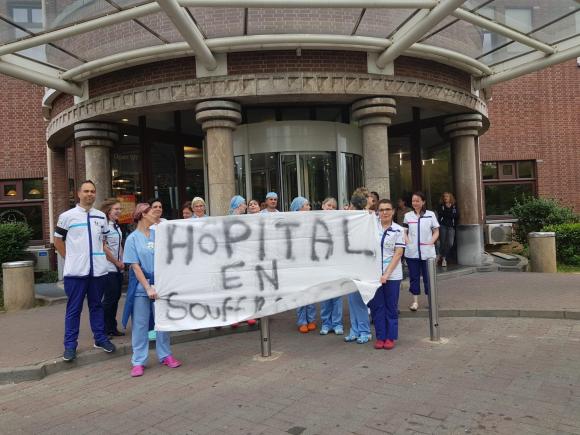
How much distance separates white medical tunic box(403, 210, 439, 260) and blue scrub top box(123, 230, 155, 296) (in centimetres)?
388

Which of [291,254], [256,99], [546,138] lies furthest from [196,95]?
[546,138]

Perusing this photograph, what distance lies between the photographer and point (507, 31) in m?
8.66

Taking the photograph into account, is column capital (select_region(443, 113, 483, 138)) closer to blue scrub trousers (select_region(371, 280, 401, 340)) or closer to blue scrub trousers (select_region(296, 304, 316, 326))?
blue scrub trousers (select_region(296, 304, 316, 326))

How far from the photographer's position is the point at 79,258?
17.2 ft

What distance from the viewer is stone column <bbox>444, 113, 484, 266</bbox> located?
11641 mm

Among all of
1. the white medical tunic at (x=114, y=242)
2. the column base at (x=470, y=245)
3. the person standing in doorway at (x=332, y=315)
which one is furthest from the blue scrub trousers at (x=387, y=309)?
the column base at (x=470, y=245)

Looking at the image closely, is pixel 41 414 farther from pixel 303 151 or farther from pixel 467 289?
pixel 303 151

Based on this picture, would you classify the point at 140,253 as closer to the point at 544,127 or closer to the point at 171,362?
the point at 171,362

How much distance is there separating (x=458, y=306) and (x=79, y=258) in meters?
5.49

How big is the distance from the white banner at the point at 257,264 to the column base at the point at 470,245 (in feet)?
22.9

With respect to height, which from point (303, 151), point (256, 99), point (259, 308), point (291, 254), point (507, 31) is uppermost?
point (507, 31)

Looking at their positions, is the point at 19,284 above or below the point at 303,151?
below

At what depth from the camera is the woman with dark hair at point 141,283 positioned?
16.1 feet

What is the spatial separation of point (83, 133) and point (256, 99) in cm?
415
